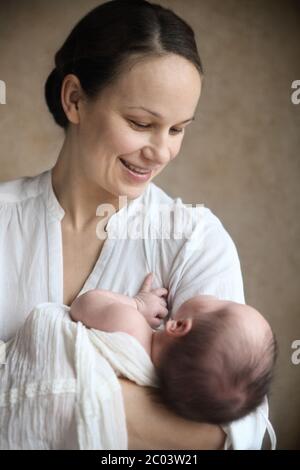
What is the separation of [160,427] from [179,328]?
0.60 feet

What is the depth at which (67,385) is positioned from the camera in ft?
3.20

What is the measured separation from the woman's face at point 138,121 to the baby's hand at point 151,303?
0.22m

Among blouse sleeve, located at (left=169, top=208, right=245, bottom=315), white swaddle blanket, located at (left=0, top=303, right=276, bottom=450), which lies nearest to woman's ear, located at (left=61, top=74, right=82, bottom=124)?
blouse sleeve, located at (left=169, top=208, right=245, bottom=315)

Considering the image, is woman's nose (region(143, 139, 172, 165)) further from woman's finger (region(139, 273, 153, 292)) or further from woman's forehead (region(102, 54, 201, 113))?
woman's finger (region(139, 273, 153, 292))

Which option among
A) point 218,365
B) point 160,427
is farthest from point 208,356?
point 160,427

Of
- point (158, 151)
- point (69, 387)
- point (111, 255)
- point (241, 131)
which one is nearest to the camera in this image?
point (69, 387)

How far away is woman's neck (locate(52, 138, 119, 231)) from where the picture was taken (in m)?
1.40

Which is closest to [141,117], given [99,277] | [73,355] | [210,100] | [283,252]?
[99,277]

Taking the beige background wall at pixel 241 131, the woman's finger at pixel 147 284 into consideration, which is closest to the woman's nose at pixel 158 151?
the woman's finger at pixel 147 284

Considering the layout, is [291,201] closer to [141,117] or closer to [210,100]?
[210,100]

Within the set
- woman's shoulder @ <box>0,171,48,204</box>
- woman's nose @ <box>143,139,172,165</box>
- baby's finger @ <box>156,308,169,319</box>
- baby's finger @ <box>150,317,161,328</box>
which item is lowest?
baby's finger @ <box>150,317,161,328</box>

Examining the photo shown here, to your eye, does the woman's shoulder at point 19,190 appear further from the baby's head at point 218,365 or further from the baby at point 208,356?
the baby's head at point 218,365

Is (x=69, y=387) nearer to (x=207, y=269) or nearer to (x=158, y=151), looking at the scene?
(x=207, y=269)

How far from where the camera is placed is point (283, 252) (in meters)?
1.74
